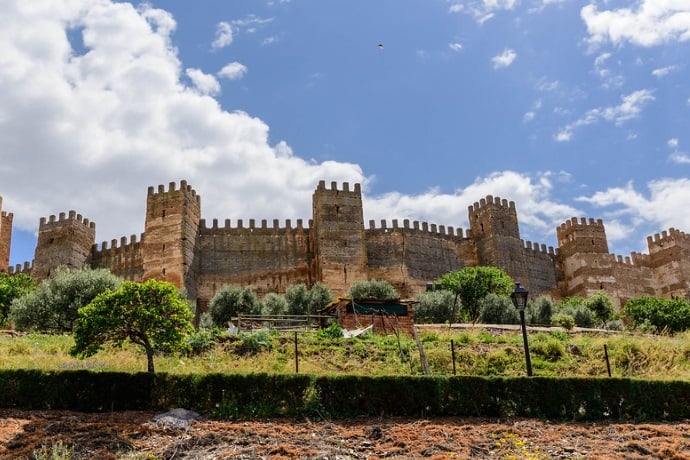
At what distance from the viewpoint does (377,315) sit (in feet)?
76.8

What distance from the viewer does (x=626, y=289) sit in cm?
5206

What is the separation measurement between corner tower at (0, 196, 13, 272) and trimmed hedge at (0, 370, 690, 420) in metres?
42.9

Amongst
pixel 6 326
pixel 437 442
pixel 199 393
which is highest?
pixel 6 326

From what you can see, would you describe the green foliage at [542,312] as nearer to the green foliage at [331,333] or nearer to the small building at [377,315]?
the small building at [377,315]

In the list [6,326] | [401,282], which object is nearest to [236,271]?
[401,282]

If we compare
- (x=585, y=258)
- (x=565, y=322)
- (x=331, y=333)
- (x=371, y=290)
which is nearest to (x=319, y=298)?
(x=371, y=290)

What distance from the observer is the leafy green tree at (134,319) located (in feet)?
46.6

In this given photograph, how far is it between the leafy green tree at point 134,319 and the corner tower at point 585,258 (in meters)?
39.6

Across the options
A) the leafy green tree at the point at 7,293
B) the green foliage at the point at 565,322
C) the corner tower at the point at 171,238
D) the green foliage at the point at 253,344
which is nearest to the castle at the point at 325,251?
the corner tower at the point at 171,238

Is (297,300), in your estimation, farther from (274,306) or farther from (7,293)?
(7,293)

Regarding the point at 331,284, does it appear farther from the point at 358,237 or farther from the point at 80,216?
the point at 80,216

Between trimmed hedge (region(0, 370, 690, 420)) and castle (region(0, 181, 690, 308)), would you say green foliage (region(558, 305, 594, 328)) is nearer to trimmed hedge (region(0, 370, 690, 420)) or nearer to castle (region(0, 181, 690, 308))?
castle (region(0, 181, 690, 308))

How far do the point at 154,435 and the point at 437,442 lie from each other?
417cm

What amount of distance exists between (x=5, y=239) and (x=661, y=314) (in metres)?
44.2
